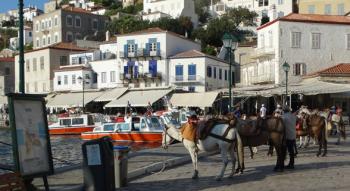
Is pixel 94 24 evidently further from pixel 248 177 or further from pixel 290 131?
pixel 248 177

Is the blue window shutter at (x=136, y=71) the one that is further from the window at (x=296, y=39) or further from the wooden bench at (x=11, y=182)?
the wooden bench at (x=11, y=182)

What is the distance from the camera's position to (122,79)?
6506 cm

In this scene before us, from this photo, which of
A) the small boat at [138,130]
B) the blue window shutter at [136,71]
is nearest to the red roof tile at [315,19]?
the blue window shutter at [136,71]

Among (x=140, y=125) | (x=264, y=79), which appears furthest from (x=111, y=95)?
(x=140, y=125)

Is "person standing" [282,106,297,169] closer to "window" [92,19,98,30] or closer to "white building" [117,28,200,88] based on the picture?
"white building" [117,28,200,88]

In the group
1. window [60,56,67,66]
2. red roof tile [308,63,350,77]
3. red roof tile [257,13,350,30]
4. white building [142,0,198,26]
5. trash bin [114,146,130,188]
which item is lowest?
trash bin [114,146,130,188]

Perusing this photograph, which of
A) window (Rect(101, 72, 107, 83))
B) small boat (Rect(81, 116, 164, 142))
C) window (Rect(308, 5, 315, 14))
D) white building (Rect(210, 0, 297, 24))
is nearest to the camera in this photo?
small boat (Rect(81, 116, 164, 142))

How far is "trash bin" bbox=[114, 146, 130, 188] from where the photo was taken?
12031 mm

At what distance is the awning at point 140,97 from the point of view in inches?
2121

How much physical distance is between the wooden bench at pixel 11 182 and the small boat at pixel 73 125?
127ft

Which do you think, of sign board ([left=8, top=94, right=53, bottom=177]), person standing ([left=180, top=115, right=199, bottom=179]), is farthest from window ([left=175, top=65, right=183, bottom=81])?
sign board ([left=8, top=94, right=53, bottom=177])

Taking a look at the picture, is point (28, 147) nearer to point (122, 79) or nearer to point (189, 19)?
point (122, 79)

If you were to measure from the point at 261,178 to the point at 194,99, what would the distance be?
112ft

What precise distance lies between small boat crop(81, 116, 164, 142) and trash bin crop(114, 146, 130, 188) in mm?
23558
